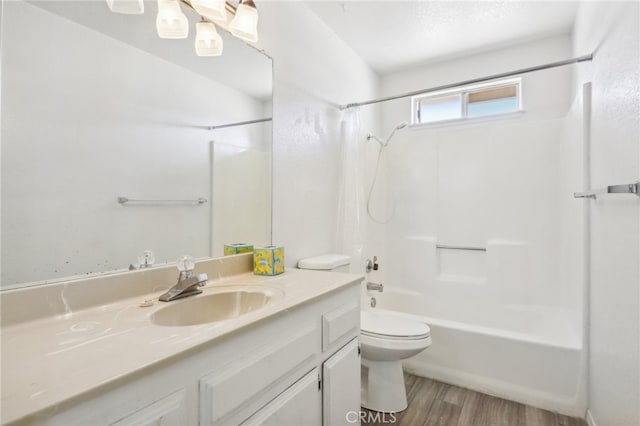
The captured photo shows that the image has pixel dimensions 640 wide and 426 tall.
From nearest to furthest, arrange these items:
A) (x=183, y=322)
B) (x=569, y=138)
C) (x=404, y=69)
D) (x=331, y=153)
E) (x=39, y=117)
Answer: (x=39, y=117) < (x=183, y=322) < (x=569, y=138) < (x=331, y=153) < (x=404, y=69)

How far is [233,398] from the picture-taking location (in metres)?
0.76

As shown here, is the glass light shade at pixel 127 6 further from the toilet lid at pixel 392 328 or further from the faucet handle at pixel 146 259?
the toilet lid at pixel 392 328

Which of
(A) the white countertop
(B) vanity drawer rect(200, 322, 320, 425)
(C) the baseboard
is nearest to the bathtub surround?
(C) the baseboard

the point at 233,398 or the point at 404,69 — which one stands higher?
the point at 404,69

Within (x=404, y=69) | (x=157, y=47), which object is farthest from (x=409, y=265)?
(x=157, y=47)

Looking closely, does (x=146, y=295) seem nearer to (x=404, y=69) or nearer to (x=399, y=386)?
(x=399, y=386)

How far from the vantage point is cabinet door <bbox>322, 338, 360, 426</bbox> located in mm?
1137

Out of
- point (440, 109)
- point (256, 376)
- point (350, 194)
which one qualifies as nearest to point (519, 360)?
point (350, 194)

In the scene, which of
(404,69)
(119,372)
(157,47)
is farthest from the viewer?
(404,69)

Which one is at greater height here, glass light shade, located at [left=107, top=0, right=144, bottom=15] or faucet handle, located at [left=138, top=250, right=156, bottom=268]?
glass light shade, located at [left=107, top=0, right=144, bottom=15]

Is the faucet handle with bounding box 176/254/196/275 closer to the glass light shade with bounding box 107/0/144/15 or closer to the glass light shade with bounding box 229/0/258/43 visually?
the glass light shade with bounding box 107/0/144/15

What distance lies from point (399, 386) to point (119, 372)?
65.0 inches

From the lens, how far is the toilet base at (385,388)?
5.85 ft

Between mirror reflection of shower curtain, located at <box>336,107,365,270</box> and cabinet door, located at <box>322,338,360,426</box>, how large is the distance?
97 cm
